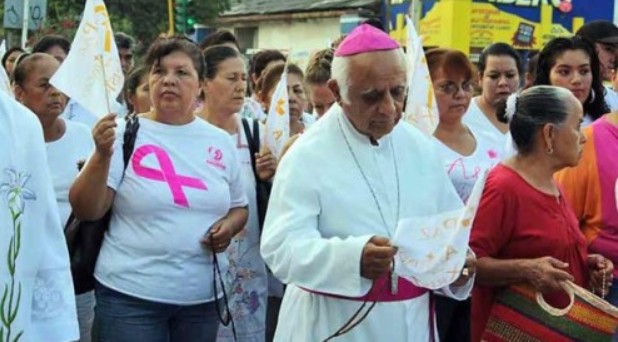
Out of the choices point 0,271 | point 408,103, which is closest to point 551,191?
point 408,103

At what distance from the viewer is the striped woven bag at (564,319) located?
13.0 ft

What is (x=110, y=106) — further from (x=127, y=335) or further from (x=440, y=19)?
(x=440, y=19)

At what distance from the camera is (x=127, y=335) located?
446cm

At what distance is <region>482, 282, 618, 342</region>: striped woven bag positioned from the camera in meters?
3.96

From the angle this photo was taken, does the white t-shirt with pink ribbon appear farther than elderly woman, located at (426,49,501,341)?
No

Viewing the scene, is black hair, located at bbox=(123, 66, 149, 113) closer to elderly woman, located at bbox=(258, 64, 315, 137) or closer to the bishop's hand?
elderly woman, located at bbox=(258, 64, 315, 137)

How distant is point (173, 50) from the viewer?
15.8 feet

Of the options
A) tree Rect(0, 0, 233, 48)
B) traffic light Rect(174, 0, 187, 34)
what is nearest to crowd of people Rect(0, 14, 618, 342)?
traffic light Rect(174, 0, 187, 34)

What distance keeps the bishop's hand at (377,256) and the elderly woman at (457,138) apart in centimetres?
163

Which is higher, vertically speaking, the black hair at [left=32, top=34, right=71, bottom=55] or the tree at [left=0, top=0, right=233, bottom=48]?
the black hair at [left=32, top=34, right=71, bottom=55]

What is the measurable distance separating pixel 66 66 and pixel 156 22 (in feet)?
81.1

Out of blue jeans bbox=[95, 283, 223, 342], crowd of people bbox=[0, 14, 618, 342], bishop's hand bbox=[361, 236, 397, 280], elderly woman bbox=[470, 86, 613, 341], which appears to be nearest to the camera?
bishop's hand bbox=[361, 236, 397, 280]

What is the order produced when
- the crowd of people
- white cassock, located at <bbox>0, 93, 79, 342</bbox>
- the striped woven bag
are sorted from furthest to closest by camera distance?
the striped woven bag
the crowd of people
white cassock, located at <bbox>0, 93, 79, 342</bbox>

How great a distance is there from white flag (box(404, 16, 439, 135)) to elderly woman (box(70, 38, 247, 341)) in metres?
0.87
